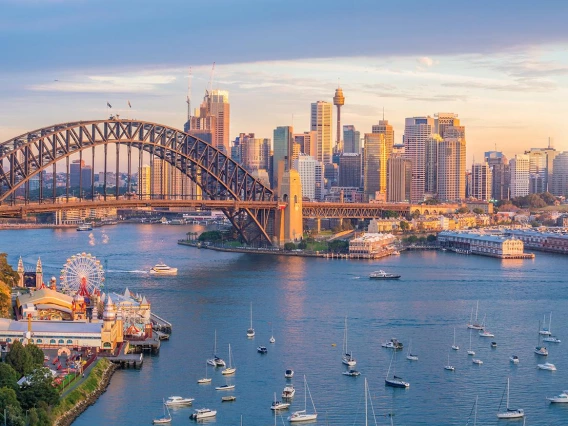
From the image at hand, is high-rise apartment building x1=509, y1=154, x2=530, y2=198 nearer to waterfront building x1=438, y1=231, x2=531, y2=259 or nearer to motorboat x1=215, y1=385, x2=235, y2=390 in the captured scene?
waterfront building x1=438, y1=231, x2=531, y2=259

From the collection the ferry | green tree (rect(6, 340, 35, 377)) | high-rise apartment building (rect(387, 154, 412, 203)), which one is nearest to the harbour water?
green tree (rect(6, 340, 35, 377))

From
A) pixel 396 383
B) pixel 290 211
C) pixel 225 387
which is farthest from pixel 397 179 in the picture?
pixel 225 387

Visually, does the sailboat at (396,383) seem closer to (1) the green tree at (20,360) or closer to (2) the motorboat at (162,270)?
(1) the green tree at (20,360)

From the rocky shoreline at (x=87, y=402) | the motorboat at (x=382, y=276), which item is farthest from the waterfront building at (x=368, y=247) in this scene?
the rocky shoreline at (x=87, y=402)

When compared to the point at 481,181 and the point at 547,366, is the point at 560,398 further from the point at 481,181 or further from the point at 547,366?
the point at 481,181

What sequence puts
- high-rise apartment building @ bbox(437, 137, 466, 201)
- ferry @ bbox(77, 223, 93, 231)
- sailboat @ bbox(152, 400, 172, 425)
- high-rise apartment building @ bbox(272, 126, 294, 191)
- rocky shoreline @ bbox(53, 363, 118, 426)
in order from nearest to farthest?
rocky shoreline @ bbox(53, 363, 118, 426)
sailboat @ bbox(152, 400, 172, 425)
ferry @ bbox(77, 223, 93, 231)
high-rise apartment building @ bbox(437, 137, 466, 201)
high-rise apartment building @ bbox(272, 126, 294, 191)
